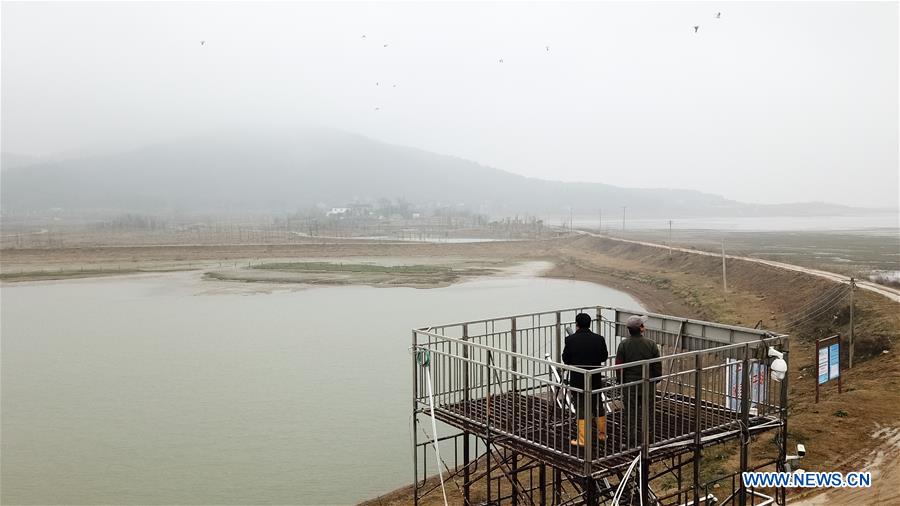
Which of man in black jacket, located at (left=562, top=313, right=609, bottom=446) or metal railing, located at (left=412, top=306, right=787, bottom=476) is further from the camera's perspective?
man in black jacket, located at (left=562, top=313, right=609, bottom=446)

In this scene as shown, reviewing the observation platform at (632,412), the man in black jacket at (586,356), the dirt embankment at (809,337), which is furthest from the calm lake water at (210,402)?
the man in black jacket at (586,356)

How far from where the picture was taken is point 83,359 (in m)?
23.2

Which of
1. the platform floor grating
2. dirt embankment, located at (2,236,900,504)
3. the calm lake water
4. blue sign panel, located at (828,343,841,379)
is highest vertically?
the platform floor grating

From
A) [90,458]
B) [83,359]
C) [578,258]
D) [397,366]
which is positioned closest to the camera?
[90,458]

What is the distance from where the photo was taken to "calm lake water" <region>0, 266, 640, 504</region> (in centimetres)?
1288

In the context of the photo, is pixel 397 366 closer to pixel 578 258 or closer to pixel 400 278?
pixel 400 278

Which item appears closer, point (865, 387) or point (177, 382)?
point (865, 387)

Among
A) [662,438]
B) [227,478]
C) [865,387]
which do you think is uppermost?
[662,438]

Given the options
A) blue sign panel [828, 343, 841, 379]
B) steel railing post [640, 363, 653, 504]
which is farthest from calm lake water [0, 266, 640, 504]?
blue sign panel [828, 343, 841, 379]

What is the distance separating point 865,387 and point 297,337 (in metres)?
20.3

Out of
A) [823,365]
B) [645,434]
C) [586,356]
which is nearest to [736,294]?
[823,365]

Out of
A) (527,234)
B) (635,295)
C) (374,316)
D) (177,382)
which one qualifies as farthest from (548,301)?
(527,234)

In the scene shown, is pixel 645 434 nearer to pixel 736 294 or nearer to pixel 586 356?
pixel 586 356

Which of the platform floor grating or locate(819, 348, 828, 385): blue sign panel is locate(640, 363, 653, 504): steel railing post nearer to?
the platform floor grating
